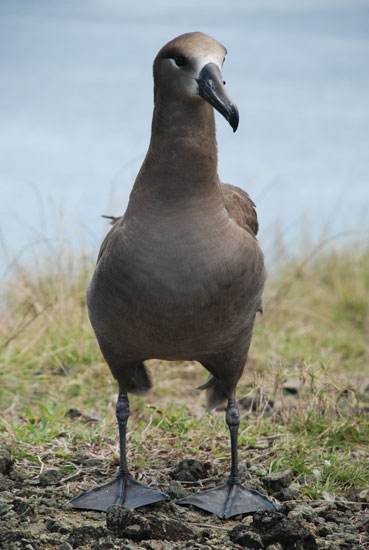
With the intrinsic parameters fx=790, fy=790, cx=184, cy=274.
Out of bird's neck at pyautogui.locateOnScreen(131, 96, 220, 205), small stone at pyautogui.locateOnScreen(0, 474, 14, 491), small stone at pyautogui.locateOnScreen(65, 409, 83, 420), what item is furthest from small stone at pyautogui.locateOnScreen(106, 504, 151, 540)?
small stone at pyautogui.locateOnScreen(65, 409, 83, 420)

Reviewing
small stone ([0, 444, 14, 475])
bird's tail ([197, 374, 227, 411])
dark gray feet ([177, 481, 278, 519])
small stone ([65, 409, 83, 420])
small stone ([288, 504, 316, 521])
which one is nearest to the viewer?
small stone ([288, 504, 316, 521])

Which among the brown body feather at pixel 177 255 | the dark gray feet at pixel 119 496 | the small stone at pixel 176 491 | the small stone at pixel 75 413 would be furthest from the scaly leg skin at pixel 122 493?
the small stone at pixel 75 413

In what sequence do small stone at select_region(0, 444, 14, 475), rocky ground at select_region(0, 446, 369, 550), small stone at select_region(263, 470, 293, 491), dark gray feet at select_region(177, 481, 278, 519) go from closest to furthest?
rocky ground at select_region(0, 446, 369, 550)
dark gray feet at select_region(177, 481, 278, 519)
small stone at select_region(0, 444, 14, 475)
small stone at select_region(263, 470, 293, 491)

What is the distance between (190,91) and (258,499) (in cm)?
195

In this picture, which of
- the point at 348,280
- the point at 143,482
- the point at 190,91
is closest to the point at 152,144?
the point at 190,91

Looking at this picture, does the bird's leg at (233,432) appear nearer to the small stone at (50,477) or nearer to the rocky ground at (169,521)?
the rocky ground at (169,521)

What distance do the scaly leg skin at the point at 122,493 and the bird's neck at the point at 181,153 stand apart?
3.98 ft

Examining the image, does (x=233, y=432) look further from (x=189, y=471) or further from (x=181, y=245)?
(x=181, y=245)

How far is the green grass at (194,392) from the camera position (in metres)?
4.25

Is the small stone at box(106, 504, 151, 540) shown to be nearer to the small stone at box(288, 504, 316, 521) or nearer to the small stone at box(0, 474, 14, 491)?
the small stone at box(0, 474, 14, 491)

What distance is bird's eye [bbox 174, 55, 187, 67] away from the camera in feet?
10.8

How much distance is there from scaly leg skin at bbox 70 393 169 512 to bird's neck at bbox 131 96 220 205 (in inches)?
47.8

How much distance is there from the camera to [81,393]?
217 inches

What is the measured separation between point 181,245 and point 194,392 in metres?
2.70
